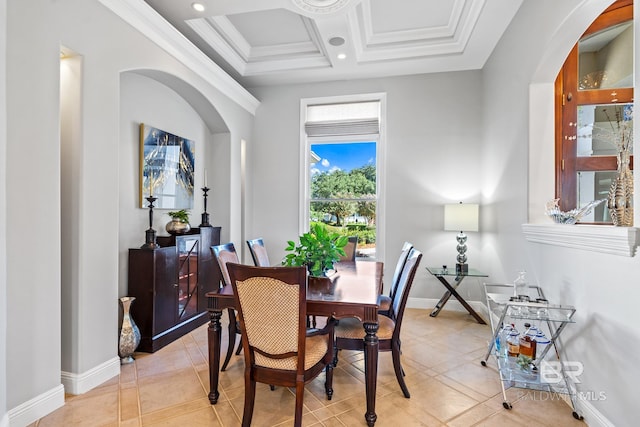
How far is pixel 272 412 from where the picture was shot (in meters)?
2.01

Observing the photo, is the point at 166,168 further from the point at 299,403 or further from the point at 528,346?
the point at 528,346

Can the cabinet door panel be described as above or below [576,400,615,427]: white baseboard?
above

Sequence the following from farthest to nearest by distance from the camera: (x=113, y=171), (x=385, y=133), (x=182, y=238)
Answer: (x=385, y=133), (x=182, y=238), (x=113, y=171)

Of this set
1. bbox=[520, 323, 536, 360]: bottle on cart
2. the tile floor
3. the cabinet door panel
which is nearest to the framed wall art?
the cabinet door panel

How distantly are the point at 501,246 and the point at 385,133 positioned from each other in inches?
82.0

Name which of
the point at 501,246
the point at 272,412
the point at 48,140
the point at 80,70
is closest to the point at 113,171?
the point at 48,140

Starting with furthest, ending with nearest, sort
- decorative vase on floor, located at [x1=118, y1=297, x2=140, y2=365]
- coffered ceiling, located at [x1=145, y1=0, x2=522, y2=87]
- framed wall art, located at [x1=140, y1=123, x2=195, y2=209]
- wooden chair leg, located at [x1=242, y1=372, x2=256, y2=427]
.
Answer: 1. framed wall art, located at [x1=140, y1=123, x2=195, y2=209]
2. coffered ceiling, located at [x1=145, y1=0, x2=522, y2=87]
3. decorative vase on floor, located at [x1=118, y1=297, x2=140, y2=365]
4. wooden chair leg, located at [x1=242, y1=372, x2=256, y2=427]

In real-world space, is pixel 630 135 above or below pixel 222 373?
above

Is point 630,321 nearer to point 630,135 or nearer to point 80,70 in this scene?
point 630,135

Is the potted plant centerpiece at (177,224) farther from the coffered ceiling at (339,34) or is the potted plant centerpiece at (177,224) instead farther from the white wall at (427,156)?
the coffered ceiling at (339,34)

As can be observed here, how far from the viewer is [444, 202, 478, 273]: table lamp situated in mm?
3863

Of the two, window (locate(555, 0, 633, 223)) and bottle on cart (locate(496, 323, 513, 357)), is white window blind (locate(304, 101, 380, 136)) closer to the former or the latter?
window (locate(555, 0, 633, 223))

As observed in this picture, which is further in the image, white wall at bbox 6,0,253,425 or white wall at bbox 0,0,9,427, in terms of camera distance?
white wall at bbox 6,0,253,425

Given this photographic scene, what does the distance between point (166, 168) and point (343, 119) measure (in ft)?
8.22
